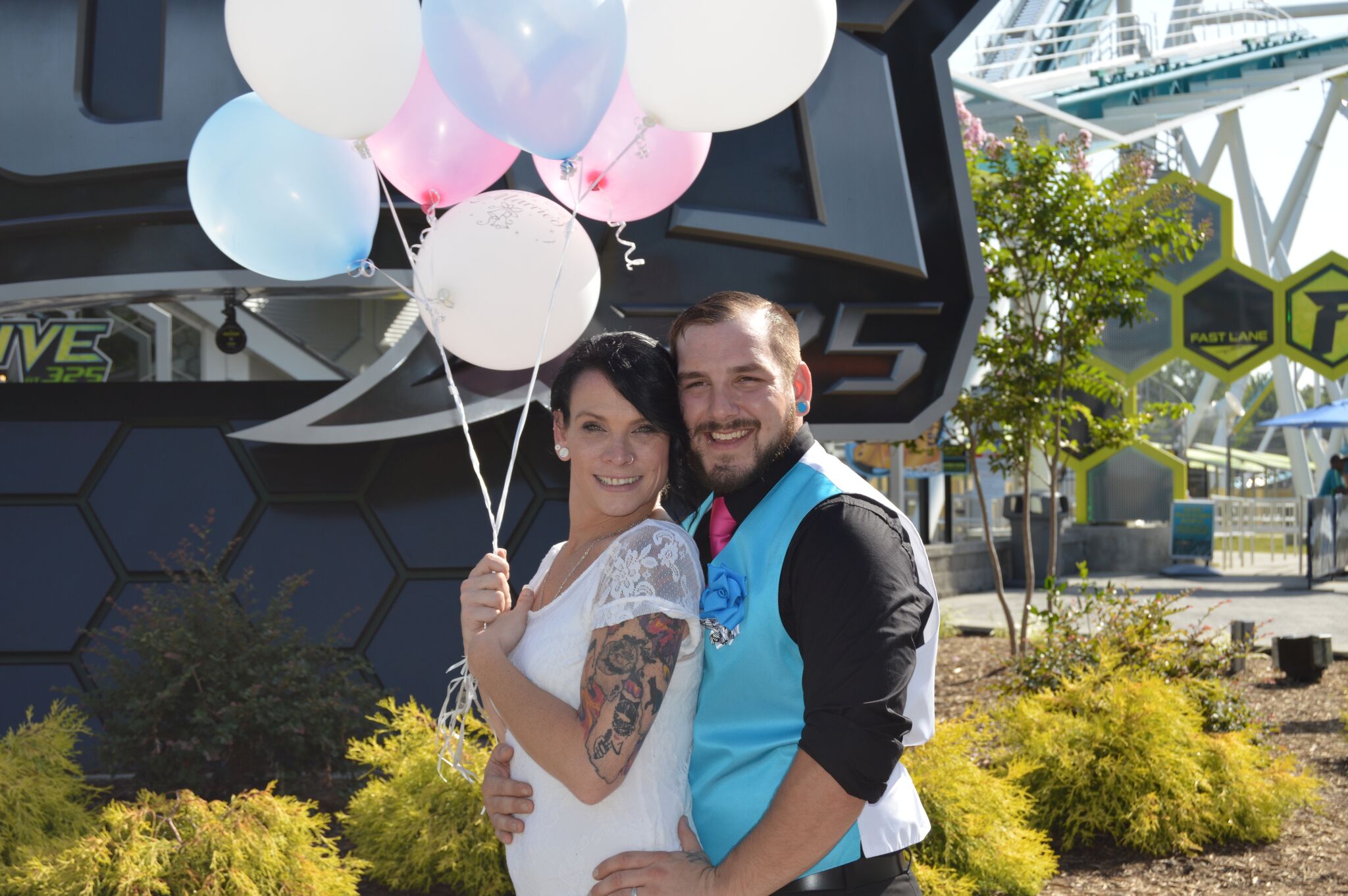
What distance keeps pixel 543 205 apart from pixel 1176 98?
2876 centimetres

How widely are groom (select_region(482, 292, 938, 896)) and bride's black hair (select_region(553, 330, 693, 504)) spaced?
35mm

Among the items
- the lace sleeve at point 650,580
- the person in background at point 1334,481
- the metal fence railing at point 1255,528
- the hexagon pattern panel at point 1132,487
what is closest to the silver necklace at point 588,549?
the lace sleeve at point 650,580

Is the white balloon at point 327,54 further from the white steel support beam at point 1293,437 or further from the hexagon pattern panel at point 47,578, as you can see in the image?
the white steel support beam at point 1293,437

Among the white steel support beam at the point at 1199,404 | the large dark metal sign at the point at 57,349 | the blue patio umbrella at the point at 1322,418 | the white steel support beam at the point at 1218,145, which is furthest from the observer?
the white steel support beam at the point at 1199,404

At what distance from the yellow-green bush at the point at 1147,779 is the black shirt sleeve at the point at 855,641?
336 cm

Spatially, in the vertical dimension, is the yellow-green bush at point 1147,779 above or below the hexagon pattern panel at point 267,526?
below

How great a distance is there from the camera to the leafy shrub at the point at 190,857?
3.40 meters

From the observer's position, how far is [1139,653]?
20.0 ft

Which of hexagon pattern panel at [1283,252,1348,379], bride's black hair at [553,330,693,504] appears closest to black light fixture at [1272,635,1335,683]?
bride's black hair at [553,330,693,504]

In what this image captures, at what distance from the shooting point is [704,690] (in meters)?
2.09

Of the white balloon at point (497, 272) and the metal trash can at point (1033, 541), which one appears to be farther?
the metal trash can at point (1033, 541)

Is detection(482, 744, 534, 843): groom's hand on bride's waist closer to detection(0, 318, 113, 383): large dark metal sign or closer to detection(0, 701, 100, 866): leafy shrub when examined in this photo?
detection(0, 701, 100, 866): leafy shrub

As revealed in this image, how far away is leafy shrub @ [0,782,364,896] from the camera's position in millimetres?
3400

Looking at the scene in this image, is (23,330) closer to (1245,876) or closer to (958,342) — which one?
(958,342)
